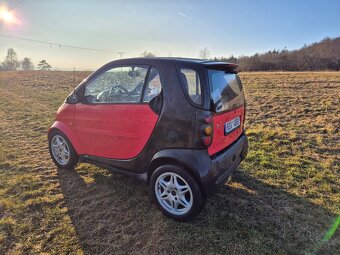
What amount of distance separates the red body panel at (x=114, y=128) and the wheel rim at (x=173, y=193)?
0.46 meters

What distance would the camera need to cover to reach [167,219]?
2.82m

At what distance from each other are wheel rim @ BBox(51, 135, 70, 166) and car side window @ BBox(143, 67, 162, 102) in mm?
1744

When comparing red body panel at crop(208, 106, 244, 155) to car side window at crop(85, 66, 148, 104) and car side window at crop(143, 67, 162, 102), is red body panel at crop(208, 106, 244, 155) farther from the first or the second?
car side window at crop(85, 66, 148, 104)

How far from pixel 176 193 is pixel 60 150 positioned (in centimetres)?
220

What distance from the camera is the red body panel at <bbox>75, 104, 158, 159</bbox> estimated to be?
2848 millimetres

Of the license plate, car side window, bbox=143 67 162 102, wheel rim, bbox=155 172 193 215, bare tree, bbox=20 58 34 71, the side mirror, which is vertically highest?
bare tree, bbox=20 58 34 71

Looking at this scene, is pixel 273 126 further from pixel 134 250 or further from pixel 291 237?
pixel 134 250

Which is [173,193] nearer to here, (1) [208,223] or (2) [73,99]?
(1) [208,223]

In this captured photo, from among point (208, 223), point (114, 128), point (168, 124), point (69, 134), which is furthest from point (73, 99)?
point (208, 223)

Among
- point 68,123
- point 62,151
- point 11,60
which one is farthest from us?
point 11,60

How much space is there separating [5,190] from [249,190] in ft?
10.5

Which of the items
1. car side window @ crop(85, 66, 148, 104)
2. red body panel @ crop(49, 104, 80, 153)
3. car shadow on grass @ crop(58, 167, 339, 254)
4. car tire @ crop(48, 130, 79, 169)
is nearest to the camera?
car shadow on grass @ crop(58, 167, 339, 254)

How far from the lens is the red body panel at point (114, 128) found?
2848mm

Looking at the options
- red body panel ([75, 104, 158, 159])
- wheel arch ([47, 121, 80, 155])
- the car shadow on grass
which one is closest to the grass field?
the car shadow on grass
